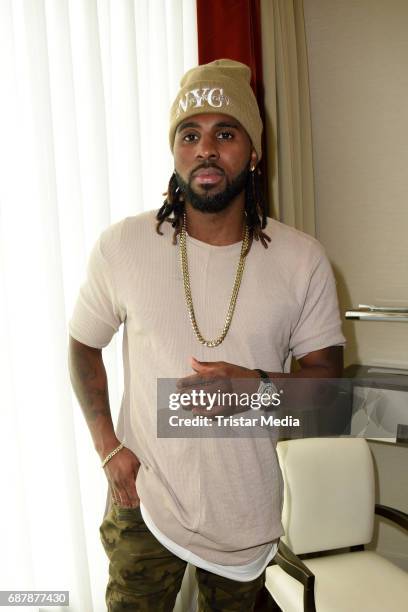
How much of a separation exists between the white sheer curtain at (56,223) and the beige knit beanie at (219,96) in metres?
0.37

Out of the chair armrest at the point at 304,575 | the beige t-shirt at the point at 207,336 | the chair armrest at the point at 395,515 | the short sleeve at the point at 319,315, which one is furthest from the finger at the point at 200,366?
the chair armrest at the point at 395,515

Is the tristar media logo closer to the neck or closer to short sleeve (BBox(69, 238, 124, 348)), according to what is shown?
the neck

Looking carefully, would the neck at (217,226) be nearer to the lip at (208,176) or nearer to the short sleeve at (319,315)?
the lip at (208,176)

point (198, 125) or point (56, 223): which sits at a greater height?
point (198, 125)

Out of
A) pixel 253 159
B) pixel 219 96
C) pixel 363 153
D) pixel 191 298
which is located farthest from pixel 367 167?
pixel 191 298

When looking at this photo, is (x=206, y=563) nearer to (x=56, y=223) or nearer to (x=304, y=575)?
(x=304, y=575)

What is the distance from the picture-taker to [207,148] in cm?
114

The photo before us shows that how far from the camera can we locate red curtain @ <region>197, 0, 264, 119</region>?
184 centimetres

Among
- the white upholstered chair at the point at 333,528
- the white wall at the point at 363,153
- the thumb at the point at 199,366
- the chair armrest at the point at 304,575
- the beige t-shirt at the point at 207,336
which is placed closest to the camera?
the thumb at the point at 199,366

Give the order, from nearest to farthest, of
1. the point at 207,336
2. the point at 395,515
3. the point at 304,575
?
the point at 207,336 < the point at 304,575 < the point at 395,515

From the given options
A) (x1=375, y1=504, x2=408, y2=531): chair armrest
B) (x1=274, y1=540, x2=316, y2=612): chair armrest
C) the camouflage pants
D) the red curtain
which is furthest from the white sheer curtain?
(x1=375, y1=504, x2=408, y2=531): chair armrest

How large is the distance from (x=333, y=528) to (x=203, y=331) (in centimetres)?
115

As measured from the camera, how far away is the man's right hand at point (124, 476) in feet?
3.92

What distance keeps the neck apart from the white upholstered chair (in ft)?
3.02
